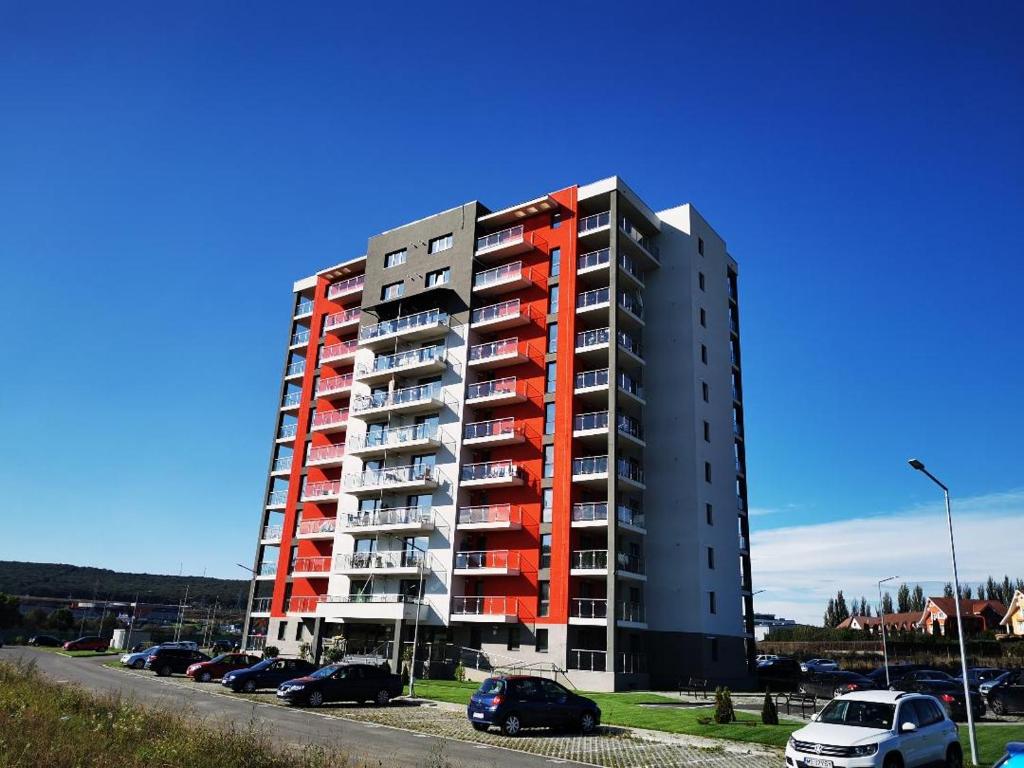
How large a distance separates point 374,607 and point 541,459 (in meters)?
13.1

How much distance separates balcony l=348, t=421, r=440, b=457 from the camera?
158ft

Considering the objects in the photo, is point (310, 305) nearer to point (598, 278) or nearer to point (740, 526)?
point (598, 278)

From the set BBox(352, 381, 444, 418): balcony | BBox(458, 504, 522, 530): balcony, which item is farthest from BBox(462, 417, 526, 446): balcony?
BBox(458, 504, 522, 530): balcony

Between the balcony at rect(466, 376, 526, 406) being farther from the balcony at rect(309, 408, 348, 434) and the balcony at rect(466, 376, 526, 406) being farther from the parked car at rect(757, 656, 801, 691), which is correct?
the parked car at rect(757, 656, 801, 691)

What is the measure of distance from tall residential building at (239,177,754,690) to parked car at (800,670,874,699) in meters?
6.86

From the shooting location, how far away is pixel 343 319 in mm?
58562

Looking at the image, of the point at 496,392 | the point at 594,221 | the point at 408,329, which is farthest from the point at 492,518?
the point at 594,221

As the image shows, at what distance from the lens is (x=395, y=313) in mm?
54438

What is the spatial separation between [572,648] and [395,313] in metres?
26.7

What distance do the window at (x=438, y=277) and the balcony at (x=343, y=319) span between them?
21.4 feet

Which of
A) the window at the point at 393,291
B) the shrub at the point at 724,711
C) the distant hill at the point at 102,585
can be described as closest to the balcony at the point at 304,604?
the window at the point at 393,291

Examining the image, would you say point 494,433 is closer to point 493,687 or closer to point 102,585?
point 493,687

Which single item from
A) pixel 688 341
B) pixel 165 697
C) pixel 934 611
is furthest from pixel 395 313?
pixel 934 611

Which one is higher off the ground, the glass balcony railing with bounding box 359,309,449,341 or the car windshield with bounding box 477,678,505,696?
the glass balcony railing with bounding box 359,309,449,341
